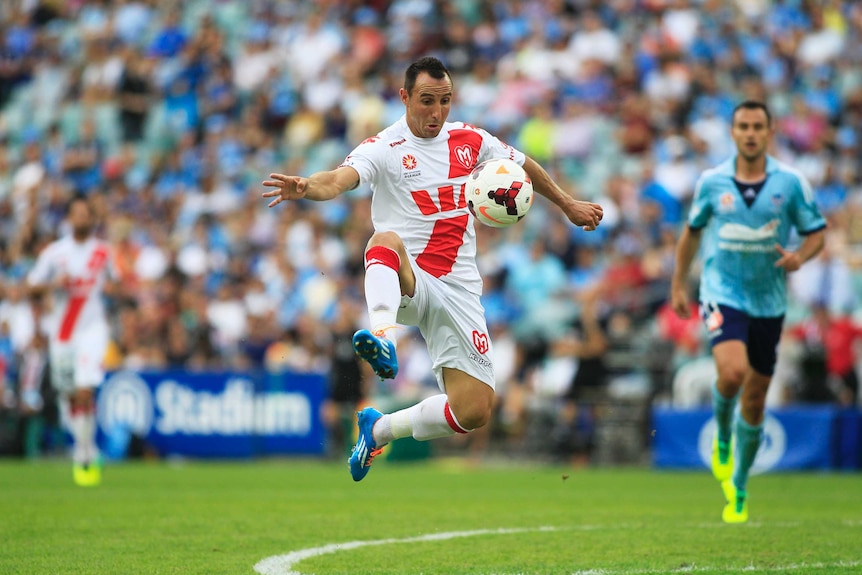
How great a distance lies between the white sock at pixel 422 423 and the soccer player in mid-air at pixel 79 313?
673 cm

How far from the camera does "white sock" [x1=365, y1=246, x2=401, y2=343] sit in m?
7.47

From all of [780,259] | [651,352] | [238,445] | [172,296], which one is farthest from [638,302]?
[780,259]

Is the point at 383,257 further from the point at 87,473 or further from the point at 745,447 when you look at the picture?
the point at 87,473

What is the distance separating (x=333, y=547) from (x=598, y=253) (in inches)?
505

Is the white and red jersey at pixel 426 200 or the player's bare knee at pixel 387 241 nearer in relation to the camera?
the player's bare knee at pixel 387 241

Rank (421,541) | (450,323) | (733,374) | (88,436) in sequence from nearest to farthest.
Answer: (450,323)
(421,541)
(733,374)
(88,436)

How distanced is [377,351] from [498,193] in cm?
140

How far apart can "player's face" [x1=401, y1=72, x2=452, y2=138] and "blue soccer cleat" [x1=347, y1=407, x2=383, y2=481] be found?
6.07ft

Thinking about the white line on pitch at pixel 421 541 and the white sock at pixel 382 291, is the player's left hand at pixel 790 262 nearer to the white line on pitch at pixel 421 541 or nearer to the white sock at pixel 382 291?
the white line on pitch at pixel 421 541

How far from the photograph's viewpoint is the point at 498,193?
7.86m

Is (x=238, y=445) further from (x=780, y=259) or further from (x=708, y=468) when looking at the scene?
(x=780, y=259)

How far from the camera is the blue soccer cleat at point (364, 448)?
8.14m

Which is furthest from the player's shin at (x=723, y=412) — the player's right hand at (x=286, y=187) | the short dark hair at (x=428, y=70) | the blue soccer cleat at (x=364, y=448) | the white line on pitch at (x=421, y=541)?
the player's right hand at (x=286, y=187)

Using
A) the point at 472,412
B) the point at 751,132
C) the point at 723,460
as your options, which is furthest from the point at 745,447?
the point at 472,412
